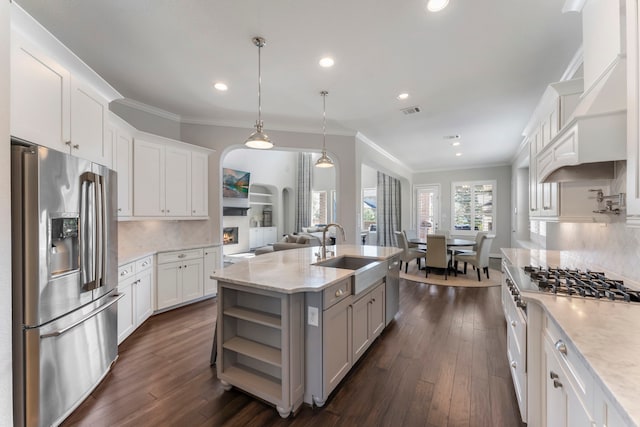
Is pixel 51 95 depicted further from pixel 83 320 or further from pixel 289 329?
pixel 289 329

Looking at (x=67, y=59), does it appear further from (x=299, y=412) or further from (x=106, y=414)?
(x=299, y=412)

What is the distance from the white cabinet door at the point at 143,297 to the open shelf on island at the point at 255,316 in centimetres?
173

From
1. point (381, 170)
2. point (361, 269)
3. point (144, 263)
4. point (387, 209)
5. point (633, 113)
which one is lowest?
point (144, 263)

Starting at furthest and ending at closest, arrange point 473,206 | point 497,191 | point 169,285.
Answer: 1. point 473,206
2. point 497,191
3. point 169,285

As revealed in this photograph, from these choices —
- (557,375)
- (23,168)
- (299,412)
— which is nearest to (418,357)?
(299,412)

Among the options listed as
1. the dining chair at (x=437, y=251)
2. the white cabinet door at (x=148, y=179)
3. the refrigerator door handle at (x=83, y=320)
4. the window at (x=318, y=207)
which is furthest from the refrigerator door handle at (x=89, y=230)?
the window at (x=318, y=207)

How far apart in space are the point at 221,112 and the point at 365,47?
2484 millimetres

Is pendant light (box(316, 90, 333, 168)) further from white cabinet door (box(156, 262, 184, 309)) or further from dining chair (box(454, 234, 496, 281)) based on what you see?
dining chair (box(454, 234, 496, 281))

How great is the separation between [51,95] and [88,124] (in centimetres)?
38

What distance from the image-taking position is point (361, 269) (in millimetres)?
2357

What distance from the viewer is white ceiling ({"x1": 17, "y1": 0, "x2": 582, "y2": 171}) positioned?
2.05 metres

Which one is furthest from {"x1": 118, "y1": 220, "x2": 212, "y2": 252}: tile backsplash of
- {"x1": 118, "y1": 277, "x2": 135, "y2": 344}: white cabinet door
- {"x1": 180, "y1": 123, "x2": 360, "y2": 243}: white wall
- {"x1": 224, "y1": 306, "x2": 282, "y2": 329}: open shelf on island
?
{"x1": 224, "y1": 306, "x2": 282, "y2": 329}: open shelf on island

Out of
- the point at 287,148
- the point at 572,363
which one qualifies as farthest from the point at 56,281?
the point at 287,148

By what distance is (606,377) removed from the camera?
2.63 feet
